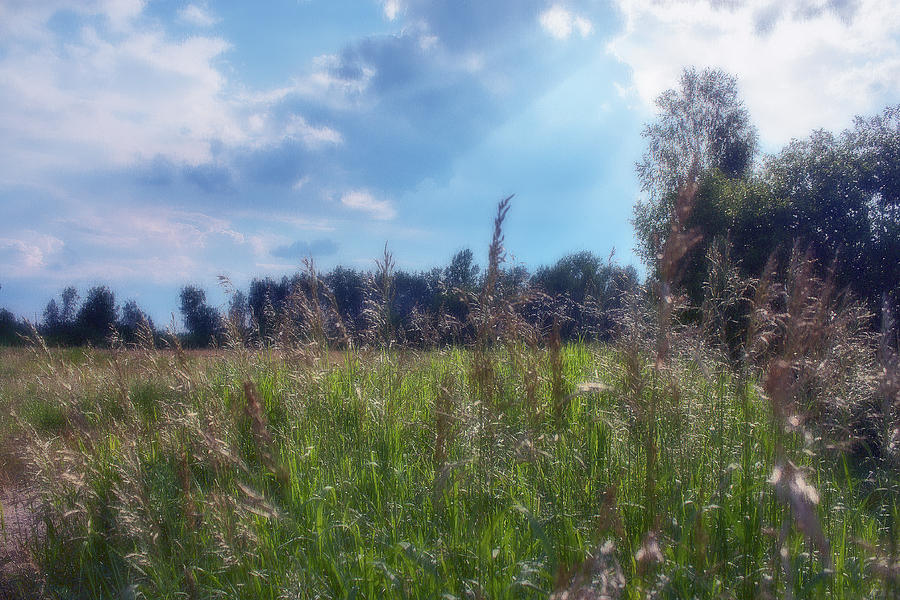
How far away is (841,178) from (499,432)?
63.3 feet

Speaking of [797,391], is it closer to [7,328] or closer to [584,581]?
[584,581]

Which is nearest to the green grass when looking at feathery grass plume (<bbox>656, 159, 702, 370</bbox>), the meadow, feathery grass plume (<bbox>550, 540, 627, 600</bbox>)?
the meadow

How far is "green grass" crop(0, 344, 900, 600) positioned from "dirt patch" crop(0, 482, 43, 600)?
9cm

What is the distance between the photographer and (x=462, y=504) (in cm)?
285

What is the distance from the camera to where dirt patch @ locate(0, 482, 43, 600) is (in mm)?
3383

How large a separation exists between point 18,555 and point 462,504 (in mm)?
3216

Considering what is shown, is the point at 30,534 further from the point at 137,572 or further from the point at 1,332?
the point at 1,332

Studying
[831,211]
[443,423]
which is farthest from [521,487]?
[831,211]

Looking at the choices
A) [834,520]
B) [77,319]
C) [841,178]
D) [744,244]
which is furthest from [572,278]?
[834,520]

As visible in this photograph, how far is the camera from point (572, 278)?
84.8ft

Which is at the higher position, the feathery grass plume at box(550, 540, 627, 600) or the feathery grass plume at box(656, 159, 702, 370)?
the feathery grass plume at box(656, 159, 702, 370)

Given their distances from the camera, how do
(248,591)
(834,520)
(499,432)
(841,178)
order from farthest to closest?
(841,178) → (834,520) → (248,591) → (499,432)

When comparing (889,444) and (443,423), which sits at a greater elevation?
(443,423)

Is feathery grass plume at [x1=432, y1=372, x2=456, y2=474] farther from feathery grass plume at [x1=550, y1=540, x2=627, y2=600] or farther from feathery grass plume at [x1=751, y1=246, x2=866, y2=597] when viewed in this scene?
feathery grass plume at [x1=751, y1=246, x2=866, y2=597]
